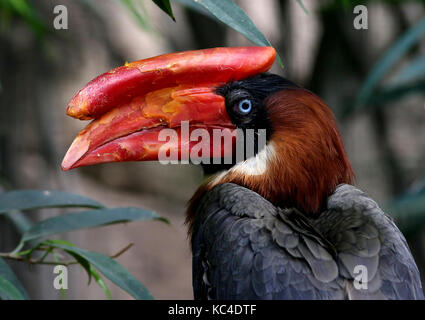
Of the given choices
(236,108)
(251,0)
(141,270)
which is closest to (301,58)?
(251,0)

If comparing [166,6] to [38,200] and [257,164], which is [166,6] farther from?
[38,200]

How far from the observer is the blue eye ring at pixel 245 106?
1810mm

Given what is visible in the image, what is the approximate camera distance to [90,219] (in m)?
1.86

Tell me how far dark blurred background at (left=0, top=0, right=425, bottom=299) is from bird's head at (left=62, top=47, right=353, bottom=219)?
1.48 metres

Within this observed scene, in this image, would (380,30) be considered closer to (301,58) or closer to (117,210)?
(301,58)

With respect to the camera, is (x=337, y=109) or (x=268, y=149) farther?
(x=337, y=109)

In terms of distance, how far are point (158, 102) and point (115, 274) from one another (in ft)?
1.63

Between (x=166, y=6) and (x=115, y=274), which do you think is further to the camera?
(x=115, y=274)

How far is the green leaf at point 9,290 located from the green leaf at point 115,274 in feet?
0.58

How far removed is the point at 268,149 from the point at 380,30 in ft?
10.5

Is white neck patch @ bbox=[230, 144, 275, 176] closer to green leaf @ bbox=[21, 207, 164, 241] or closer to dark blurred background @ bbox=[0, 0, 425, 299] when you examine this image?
green leaf @ bbox=[21, 207, 164, 241]

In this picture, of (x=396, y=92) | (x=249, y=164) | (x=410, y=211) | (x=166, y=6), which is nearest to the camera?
(x=166, y=6)

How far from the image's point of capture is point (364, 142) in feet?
15.6

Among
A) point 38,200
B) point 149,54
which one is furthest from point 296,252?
point 149,54
